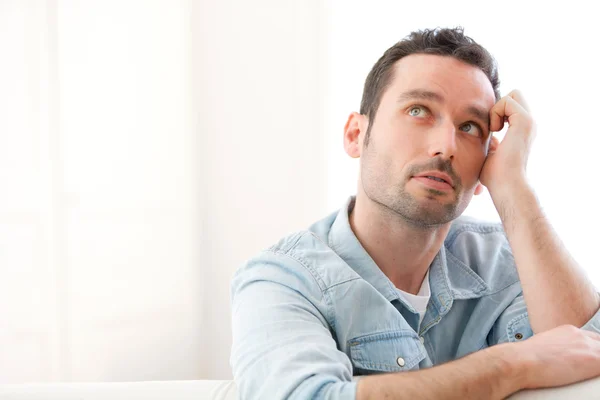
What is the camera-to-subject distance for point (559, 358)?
3.56ft

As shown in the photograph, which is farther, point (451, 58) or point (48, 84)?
point (48, 84)

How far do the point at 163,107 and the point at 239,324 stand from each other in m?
2.13

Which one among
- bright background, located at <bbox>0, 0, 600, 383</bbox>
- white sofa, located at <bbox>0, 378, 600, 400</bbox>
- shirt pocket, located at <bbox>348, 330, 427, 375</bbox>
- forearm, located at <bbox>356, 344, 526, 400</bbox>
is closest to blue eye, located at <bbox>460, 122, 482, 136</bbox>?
shirt pocket, located at <bbox>348, 330, 427, 375</bbox>

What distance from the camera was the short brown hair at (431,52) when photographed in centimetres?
155

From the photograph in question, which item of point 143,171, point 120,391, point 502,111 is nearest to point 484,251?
point 502,111

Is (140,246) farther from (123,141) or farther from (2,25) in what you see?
(2,25)

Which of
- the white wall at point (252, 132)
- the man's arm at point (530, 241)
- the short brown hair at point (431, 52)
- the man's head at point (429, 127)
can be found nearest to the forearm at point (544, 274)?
the man's arm at point (530, 241)

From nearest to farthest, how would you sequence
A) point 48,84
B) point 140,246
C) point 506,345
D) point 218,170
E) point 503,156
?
point 506,345, point 503,156, point 48,84, point 140,246, point 218,170

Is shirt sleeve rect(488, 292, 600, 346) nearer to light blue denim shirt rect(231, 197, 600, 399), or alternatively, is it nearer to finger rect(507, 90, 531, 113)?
light blue denim shirt rect(231, 197, 600, 399)

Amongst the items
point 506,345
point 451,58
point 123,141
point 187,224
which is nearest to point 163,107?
point 123,141

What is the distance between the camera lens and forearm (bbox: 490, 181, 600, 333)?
1.35 metres

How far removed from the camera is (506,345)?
110cm

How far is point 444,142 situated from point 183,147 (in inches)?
80.8

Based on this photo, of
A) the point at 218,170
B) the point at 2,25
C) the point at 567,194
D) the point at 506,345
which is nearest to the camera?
the point at 506,345
